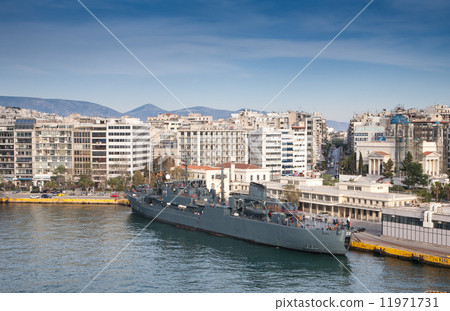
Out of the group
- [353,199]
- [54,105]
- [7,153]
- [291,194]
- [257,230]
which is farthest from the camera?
[54,105]

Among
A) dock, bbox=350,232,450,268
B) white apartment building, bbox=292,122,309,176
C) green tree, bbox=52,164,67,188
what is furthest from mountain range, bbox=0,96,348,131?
dock, bbox=350,232,450,268

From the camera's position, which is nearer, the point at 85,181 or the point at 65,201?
the point at 65,201

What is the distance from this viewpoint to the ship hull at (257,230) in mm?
20266

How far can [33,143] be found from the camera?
42.6 meters

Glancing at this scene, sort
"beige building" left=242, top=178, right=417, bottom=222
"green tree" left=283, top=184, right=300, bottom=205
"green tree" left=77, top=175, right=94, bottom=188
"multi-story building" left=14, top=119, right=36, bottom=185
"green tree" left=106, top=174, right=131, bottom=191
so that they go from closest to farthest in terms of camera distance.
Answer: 1. "beige building" left=242, top=178, right=417, bottom=222
2. "green tree" left=283, top=184, right=300, bottom=205
3. "green tree" left=106, top=174, right=131, bottom=191
4. "green tree" left=77, top=175, right=94, bottom=188
5. "multi-story building" left=14, top=119, right=36, bottom=185

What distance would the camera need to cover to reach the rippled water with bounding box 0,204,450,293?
16.0 m

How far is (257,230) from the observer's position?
2278 cm

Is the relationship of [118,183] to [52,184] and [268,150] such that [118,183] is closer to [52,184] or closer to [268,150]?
[52,184]

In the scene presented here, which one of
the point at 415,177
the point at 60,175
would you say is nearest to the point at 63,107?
the point at 60,175

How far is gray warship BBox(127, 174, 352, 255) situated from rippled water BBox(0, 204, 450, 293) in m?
0.45

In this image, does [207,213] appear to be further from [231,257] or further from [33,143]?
[33,143]

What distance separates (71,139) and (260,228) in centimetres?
2522

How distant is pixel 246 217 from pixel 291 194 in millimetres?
6045

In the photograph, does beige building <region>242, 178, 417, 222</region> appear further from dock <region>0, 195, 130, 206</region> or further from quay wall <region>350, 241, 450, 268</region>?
dock <region>0, 195, 130, 206</region>
